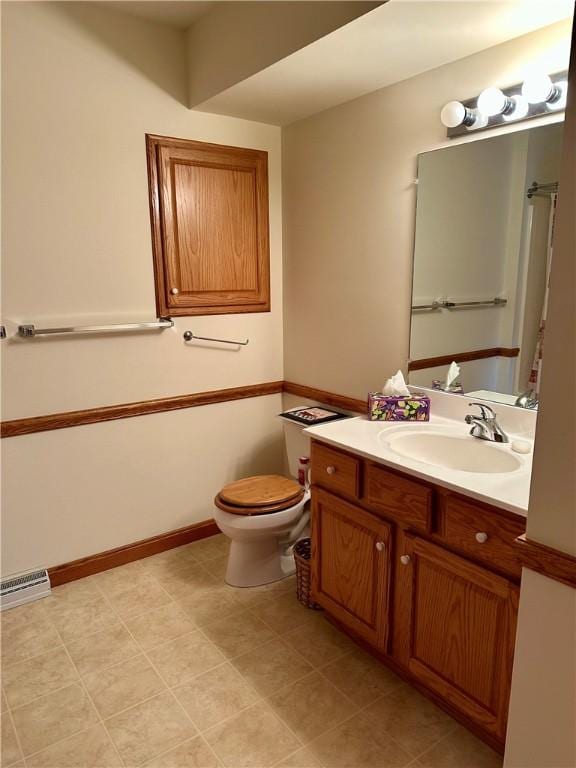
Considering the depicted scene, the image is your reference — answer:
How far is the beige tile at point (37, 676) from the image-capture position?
181 cm

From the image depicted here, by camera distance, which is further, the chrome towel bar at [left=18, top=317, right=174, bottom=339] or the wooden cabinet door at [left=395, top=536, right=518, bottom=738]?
the chrome towel bar at [left=18, top=317, right=174, bottom=339]

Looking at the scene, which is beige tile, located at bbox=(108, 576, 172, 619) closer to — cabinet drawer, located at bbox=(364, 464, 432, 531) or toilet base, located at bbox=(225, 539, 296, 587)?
toilet base, located at bbox=(225, 539, 296, 587)

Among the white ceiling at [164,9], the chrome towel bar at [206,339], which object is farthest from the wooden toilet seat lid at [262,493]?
the white ceiling at [164,9]

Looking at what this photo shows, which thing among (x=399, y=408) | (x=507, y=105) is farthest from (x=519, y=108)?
(x=399, y=408)

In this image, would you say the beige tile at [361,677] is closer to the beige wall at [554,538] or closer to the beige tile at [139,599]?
the beige wall at [554,538]

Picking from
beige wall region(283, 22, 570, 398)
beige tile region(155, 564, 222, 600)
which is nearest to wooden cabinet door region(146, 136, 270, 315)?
beige wall region(283, 22, 570, 398)

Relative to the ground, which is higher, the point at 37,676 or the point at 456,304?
the point at 456,304

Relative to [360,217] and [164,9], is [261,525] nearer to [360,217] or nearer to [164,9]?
[360,217]

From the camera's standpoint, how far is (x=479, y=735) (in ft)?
5.17

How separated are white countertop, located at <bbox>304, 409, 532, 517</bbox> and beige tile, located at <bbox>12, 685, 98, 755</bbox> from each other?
3.94 feet

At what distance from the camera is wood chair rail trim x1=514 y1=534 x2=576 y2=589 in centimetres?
103

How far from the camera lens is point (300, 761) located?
1.54m

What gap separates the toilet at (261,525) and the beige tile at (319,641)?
360 millimetres

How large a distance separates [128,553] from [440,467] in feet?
5.58
